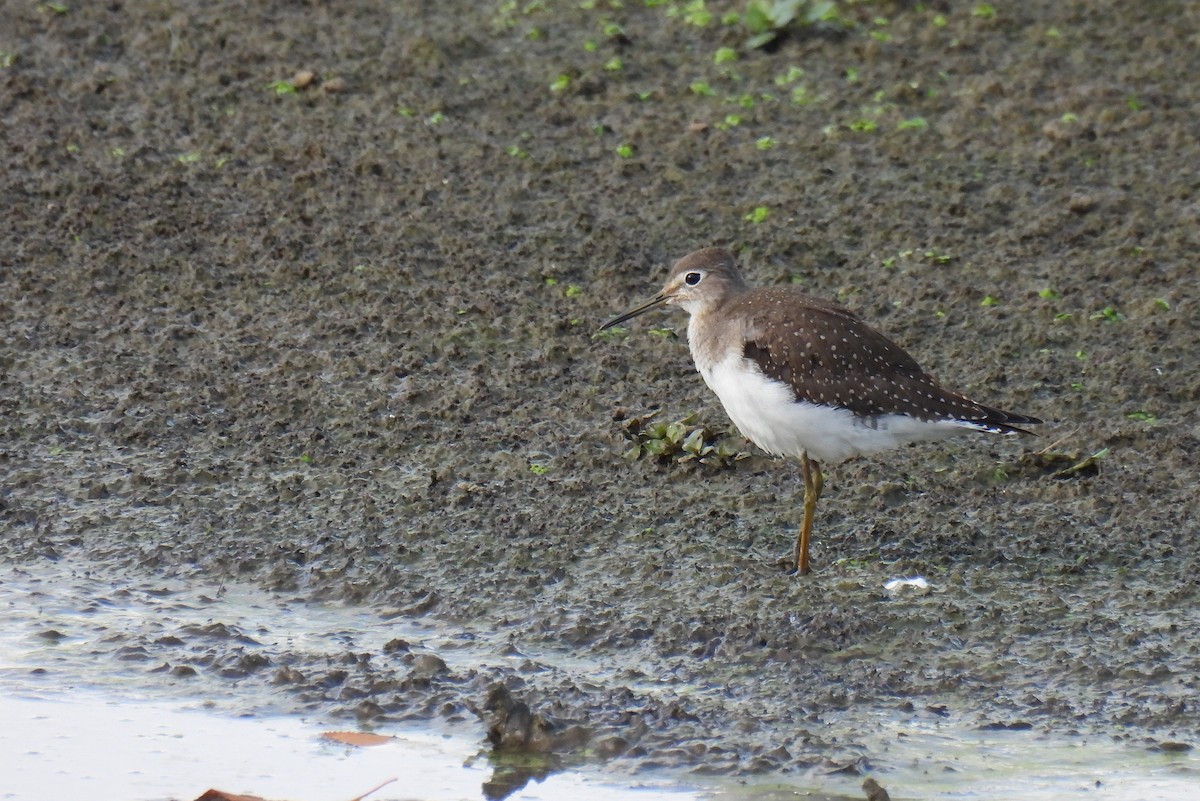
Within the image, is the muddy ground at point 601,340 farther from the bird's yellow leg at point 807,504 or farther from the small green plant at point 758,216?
the bird's yellow leg at point 807,504

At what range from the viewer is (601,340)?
7973 mm

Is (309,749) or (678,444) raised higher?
(678,444)

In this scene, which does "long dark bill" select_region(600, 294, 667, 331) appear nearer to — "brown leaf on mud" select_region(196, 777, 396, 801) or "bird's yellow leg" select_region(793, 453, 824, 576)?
"bird's yellow leg" select_region(793, 453, 824, 576)

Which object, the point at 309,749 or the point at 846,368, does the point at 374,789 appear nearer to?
the point at 309,749

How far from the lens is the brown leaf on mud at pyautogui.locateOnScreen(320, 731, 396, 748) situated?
5203 millimetres

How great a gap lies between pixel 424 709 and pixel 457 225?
12.8 feet

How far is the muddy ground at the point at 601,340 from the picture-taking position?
18.8ft

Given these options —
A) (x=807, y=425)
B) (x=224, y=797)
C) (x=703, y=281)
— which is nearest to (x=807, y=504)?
(x=807, y=425)

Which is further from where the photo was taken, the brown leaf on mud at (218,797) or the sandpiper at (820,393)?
the sandpiper at (820,393)

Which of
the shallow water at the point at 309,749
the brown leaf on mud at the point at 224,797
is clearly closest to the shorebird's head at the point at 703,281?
the shallow water at the point at 309,749

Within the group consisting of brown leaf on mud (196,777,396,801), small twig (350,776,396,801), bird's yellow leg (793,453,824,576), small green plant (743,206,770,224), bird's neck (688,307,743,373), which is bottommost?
small twig (350,776,396,801)

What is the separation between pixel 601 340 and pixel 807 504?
6.47 feet

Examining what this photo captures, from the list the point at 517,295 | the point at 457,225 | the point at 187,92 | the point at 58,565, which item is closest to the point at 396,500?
the point at 58,565

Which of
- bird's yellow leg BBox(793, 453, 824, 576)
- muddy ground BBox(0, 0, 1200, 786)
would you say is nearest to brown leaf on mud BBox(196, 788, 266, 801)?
muddy ground BBox(0, 0, 1200, 786)
